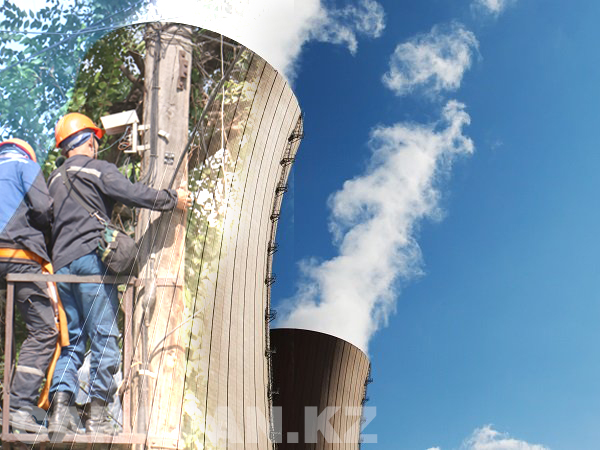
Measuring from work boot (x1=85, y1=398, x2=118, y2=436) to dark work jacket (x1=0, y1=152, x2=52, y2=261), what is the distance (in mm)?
226

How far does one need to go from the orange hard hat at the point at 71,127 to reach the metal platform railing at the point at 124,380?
0.22m

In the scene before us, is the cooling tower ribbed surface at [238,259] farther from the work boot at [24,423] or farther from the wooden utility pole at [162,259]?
the work boot at [24,423]

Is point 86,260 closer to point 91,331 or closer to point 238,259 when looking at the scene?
point 91,331

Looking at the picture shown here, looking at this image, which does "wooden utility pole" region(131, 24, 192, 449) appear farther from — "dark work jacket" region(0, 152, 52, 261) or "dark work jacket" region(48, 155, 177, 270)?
"dark work jacket" region(0, 152, 52, 261)

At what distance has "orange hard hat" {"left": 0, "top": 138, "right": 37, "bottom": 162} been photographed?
127cm

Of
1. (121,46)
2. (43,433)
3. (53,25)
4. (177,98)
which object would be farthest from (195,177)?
(43,433)

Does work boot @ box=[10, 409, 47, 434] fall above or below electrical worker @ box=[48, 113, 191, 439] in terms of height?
below

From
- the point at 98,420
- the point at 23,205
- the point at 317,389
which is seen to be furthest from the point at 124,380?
the point at 317,389

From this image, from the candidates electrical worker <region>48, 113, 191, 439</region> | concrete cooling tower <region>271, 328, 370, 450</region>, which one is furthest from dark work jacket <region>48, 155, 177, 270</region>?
concrete cooling tower <region>271, 328, 370, 450</region>

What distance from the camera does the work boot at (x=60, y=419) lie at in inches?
46.3

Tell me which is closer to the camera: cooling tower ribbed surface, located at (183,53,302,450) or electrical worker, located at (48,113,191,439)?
electrical worker, located at (48,113,191,439)

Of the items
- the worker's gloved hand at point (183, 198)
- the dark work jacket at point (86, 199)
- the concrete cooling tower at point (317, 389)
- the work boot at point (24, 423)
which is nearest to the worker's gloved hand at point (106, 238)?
the dark work jacket at point (86, 199)

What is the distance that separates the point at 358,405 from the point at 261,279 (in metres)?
0.69

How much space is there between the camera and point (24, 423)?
117 cm
